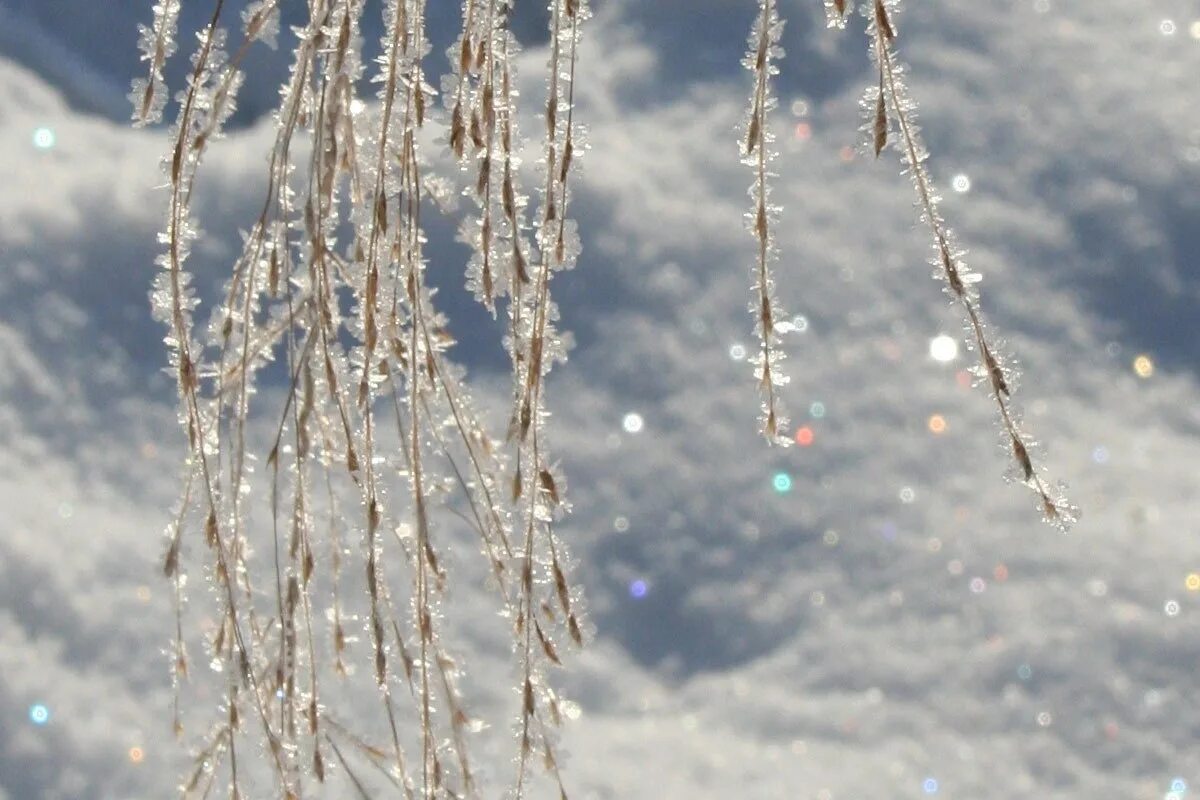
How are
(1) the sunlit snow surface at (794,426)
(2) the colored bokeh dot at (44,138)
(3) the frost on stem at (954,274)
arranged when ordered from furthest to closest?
(2) the colored bokeh dot at (44,138)
(1) the sunlit snow surface at (794,426)
(3) the frost on stem at (954,274)

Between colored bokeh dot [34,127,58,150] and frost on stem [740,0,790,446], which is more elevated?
colored bokeh dot [34,127,58,150]

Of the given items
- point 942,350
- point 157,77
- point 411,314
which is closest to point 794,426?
point 942,350

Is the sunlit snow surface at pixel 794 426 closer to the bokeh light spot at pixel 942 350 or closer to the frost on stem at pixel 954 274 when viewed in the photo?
the bokeh light spot at pixel 942 350

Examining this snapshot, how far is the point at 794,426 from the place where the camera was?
2.38m

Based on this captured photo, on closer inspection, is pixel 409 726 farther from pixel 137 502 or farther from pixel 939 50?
pixel 939 50

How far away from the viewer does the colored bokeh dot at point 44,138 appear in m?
2.66

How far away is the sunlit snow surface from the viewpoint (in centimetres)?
200

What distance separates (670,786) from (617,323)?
942 millimetres

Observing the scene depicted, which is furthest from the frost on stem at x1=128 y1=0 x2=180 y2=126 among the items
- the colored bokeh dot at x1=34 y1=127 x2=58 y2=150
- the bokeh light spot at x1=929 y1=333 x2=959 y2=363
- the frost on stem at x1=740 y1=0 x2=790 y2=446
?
the colored bokeh dot at x1=34 y1=127 x2=58 y2=150

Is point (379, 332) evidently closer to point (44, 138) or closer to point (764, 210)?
point (764, 210)

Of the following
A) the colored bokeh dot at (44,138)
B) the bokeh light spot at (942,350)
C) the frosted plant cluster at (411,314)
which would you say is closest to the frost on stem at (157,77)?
the frosted plant cluster at (411,314)

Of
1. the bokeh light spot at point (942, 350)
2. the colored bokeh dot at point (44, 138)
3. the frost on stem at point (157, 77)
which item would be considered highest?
the colored bokeh dot at point (44, 138)

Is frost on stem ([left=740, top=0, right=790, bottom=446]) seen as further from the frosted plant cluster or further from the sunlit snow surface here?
the sunlit snow surface

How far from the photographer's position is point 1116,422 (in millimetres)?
2359
